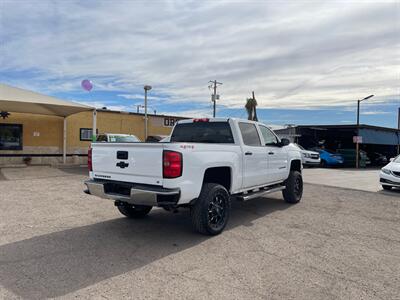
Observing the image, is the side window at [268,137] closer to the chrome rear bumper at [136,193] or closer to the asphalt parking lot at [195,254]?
the asphalt parking lot at [195,254]

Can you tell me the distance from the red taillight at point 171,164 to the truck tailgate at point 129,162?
0.08 m

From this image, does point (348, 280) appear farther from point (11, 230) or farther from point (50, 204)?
point (50, 204)

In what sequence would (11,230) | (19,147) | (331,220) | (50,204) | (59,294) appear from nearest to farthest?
(59,294) → (11,230) → (331,220) → (50,204) → (19,147)

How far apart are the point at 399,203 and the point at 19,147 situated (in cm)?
1818

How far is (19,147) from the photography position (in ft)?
60.0

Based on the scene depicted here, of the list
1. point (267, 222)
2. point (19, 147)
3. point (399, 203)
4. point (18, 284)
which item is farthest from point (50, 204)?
point (19, 147)

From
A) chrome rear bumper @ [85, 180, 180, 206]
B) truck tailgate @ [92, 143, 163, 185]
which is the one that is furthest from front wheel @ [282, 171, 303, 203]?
truck tailgate @ [92, 143, 163, 185]

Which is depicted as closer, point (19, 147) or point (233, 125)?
point (233, 125)

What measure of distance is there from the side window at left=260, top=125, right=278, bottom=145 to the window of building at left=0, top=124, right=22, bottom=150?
51.7 feet

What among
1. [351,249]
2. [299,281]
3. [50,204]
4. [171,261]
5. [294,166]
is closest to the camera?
[299,281]

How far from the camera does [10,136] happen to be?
18094 mm

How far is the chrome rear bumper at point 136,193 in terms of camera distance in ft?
15.1

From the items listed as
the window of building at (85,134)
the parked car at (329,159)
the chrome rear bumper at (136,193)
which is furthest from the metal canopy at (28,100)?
the parked car at (329,159)

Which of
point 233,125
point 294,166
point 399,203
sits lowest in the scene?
point 399,203
